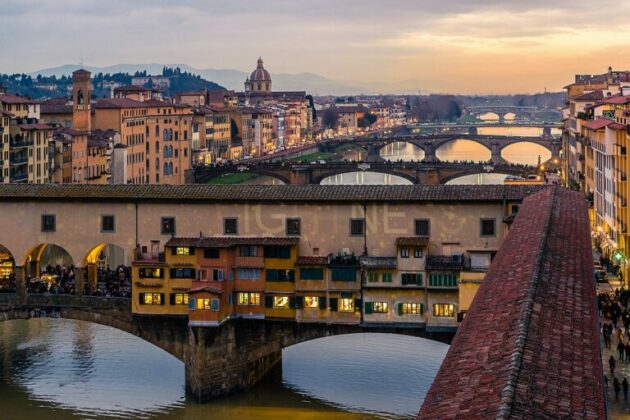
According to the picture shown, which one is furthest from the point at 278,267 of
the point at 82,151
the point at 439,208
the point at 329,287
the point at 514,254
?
the point at 82,151

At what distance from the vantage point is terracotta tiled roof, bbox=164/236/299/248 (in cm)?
2323

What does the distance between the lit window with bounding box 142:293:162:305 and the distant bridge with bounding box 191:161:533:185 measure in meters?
40.2

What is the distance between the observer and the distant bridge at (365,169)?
64.4m

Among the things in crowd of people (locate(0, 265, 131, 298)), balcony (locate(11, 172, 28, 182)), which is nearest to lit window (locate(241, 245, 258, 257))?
crowd of people (locate(0, 265, 131, 298))

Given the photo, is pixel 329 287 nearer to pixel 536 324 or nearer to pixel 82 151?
pixel 536 324

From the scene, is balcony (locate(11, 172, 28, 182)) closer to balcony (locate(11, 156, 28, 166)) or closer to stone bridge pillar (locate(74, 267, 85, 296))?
balcony (locate(11, 156, 28, 166))

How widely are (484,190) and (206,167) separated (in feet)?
159

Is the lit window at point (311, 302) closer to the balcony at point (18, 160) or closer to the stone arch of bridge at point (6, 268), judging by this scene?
the stone arch of bridge at point (6, 268)

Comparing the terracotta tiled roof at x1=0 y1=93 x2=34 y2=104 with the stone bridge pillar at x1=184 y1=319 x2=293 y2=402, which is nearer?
the stone bridge pillar at x1=184 y1=319 x2=293 y2=402

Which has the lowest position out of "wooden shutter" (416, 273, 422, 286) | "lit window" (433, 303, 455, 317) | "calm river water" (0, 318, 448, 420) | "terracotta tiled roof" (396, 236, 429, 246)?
"calm river water" (0, 318, 448, 420)

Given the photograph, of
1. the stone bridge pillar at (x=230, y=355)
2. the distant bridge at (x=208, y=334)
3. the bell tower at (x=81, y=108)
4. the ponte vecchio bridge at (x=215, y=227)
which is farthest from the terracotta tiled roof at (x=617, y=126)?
the bell tower at (x=81, y=108)

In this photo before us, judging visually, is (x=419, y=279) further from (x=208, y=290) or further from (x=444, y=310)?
(x=208, y=290)

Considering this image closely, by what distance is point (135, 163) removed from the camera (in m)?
64.2

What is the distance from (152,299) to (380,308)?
460 centimetres
